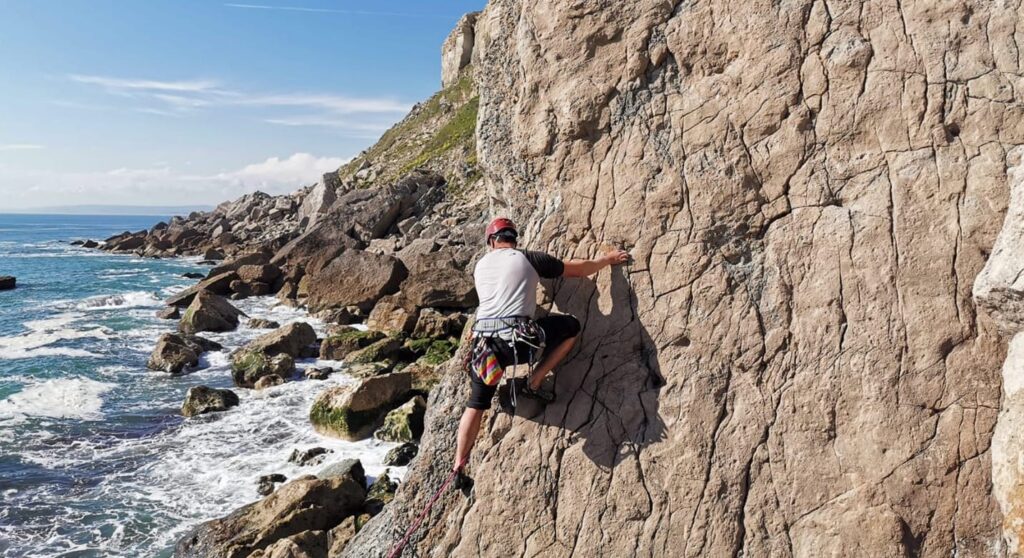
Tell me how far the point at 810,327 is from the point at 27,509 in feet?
45.5

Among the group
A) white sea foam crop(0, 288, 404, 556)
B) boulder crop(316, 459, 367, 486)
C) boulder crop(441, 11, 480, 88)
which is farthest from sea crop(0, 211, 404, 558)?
boulder crop(441, 11, 480, 88)

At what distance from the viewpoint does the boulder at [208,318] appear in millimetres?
25797

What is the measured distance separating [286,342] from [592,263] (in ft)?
53.6

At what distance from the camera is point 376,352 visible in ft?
A: 67.3

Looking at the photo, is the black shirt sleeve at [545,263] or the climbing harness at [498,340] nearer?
the climbing harness at [498,340]

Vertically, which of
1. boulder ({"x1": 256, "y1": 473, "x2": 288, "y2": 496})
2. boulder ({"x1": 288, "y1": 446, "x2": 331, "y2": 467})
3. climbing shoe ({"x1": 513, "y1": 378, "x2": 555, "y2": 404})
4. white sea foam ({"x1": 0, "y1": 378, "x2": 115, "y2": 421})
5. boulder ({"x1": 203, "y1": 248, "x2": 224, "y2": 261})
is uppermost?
climbing shoe ({"x1": 513, "y1": 378, "x2": 555, "y2": 404})

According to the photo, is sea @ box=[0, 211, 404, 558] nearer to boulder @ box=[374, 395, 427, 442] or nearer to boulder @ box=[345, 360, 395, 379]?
boulder @ box=[374, 395, 427, 442]

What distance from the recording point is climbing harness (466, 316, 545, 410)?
646 cm

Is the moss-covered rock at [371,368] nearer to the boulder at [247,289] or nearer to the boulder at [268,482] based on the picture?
the boulder at [268,482]

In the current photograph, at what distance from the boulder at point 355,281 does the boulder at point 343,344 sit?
4953mm

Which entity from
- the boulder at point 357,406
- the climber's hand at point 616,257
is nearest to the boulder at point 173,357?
the boulder at point 357,406

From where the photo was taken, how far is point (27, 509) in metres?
12.4

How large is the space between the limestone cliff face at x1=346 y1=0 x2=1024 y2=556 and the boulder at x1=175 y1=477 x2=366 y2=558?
3.46m

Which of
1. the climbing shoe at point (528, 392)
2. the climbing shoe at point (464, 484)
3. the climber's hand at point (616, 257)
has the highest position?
the climber's hand at point (616, 257)
